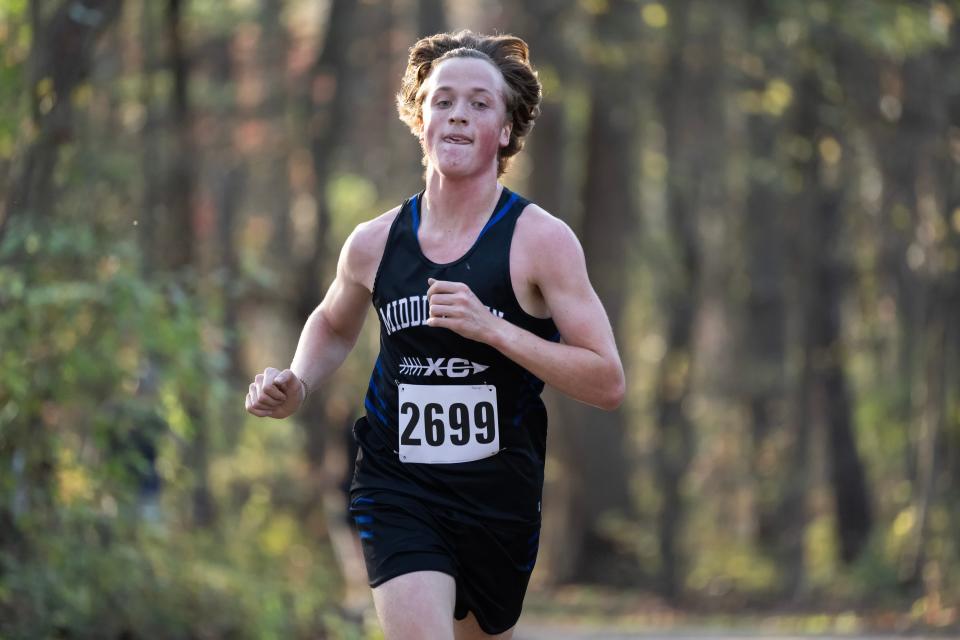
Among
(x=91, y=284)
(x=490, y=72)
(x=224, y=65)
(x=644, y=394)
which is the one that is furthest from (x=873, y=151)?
(x=644, y=394)

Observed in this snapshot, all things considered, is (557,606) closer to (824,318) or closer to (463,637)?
(824,318)

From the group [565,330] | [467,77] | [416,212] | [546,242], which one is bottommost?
[565,330]

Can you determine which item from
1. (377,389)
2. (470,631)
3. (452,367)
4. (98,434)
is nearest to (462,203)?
(452,367)

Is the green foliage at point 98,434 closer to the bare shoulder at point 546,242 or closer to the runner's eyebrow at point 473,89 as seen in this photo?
the runner's eyebrow at point 473,89

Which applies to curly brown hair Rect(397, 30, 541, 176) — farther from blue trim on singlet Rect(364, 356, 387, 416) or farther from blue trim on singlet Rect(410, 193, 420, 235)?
blue trim on singlet Rect(364, 356, 387, 416)

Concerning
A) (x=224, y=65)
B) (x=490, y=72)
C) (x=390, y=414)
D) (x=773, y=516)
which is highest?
(x=224, y=65)

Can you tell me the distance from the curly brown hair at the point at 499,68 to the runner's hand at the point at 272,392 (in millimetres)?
883

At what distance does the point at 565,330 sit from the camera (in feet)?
14.4

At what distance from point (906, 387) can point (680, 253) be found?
322 cm

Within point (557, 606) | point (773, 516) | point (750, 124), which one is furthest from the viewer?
point (773, 516)

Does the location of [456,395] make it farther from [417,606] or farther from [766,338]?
[766,338]

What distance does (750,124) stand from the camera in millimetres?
19141

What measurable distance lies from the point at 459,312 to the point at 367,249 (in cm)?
62

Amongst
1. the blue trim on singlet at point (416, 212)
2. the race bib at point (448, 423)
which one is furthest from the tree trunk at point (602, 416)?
the race bib at point (448, 423)
